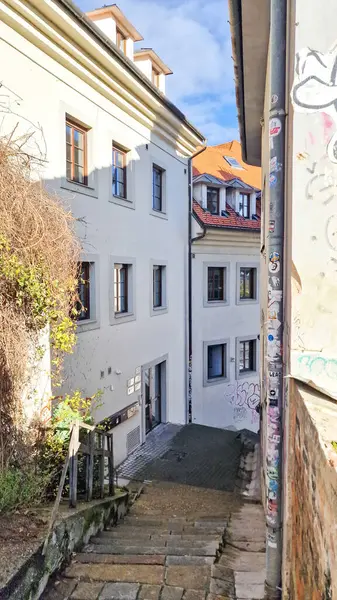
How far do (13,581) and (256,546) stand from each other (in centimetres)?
303

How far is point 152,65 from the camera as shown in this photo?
1231cm

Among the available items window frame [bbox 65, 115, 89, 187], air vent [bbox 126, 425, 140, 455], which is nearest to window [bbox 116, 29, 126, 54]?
window frame [bbox 65, 115, 89, 187]

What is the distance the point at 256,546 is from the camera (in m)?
5.16

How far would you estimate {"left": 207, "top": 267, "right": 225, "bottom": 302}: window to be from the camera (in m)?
15.7

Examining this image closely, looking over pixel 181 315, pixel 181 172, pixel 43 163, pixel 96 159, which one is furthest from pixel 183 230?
pixel 43 163

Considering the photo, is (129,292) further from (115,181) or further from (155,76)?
(155,76)

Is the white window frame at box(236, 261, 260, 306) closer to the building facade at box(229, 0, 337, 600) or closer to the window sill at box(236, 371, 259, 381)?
the window sill at box(236, 371, 259, 381)

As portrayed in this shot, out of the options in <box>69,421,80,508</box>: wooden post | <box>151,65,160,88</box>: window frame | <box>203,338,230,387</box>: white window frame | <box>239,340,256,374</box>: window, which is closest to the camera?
<box>69,421,80,508</box>: wooden post

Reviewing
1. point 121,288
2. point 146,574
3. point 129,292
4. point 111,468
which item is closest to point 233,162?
point 129,292

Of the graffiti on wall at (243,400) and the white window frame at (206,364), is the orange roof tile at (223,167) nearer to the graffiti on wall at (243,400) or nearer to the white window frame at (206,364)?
the white window frame at (206,364)

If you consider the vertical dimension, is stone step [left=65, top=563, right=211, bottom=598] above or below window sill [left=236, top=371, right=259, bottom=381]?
above

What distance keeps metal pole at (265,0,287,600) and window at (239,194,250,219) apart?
13240 mm

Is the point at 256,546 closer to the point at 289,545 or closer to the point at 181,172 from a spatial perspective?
the point at 289,545

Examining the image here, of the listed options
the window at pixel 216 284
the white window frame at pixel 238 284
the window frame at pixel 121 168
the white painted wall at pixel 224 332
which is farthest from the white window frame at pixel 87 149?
the white window frame at pixel 238 284
